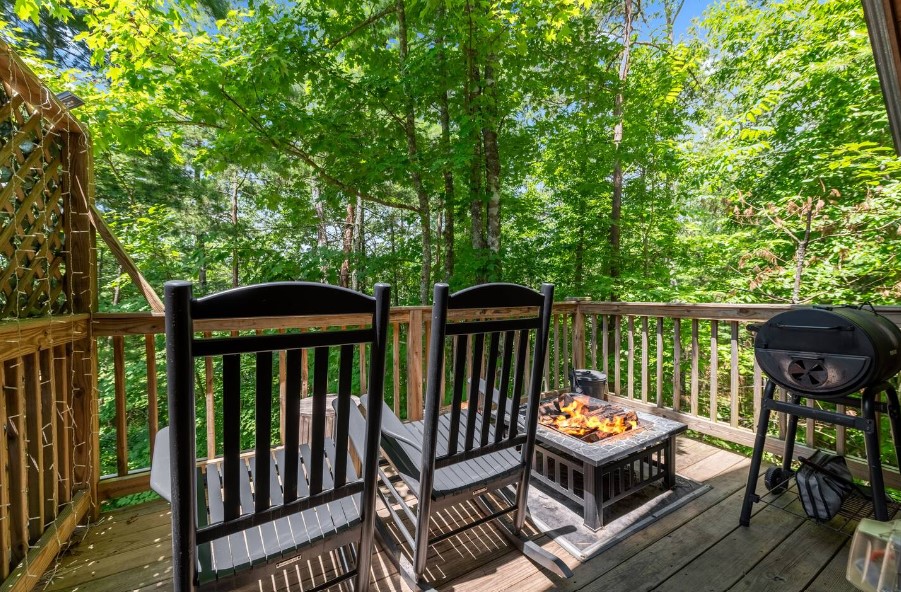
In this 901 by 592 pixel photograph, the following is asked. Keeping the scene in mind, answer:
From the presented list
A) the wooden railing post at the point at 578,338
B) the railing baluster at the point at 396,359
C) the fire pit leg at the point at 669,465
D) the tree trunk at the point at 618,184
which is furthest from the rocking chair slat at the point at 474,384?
the tree trunk at the point at 618,184

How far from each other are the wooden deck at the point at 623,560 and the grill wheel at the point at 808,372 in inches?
33.1

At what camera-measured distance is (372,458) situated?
4.10ft

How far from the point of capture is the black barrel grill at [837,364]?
1.62 metres

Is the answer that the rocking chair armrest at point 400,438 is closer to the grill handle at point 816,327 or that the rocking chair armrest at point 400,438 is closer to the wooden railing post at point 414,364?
the wooden railing post at point 414,364

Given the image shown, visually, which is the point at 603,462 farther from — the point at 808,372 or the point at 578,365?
the point at 578,365

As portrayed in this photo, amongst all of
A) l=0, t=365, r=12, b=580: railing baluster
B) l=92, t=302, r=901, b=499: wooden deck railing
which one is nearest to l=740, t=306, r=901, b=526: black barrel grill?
l=92, t=302, r=901, b=499: wooden deck railing

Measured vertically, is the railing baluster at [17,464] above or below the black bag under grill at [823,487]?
above

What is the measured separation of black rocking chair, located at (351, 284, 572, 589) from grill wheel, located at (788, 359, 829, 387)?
1295 millimetres

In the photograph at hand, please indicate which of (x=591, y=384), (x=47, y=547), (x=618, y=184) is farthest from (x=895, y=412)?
(x=618, y=184)

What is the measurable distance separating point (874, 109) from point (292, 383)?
7039 mm

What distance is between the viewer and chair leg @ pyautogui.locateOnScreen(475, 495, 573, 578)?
1652 millimetres

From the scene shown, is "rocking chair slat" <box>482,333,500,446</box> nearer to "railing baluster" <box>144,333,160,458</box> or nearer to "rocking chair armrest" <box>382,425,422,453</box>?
"rocking chair armrest" <box>382,425,422,453</box>

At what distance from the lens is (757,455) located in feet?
6.44

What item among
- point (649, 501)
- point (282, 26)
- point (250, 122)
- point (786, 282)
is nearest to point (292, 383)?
point (649, 501)
